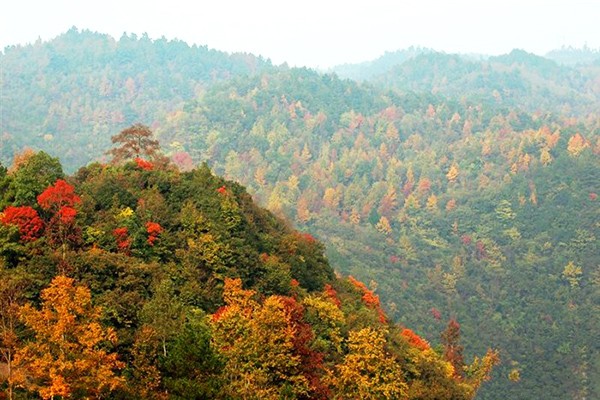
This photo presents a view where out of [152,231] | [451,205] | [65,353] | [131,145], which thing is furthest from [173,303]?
[451,205]

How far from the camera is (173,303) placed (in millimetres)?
31297

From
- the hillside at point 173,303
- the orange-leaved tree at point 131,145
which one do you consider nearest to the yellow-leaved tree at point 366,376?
the hillside at point 173,303

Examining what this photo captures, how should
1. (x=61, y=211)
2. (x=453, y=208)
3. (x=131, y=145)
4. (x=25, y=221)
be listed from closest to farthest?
1. (x=25, y=221)
2. (x=61, y=211)
3. (x=131, y=145)
4. (x=453, y=208)

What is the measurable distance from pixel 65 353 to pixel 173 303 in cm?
836

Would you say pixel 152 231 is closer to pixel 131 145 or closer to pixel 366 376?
pixel 366 376

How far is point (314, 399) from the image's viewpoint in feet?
91.8

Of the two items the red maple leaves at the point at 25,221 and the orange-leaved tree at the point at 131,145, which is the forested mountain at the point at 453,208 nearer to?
the orange-leaved tree at the point at 131,145

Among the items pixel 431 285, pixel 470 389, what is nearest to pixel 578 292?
pixel 431 285

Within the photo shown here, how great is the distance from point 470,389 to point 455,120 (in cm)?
15925

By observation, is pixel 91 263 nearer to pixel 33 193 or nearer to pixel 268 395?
pixel 33 193

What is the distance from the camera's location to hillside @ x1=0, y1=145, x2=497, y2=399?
2369 cm

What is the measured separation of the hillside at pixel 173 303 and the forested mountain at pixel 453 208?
47112 millimetres

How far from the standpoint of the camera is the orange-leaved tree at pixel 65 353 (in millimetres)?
22469

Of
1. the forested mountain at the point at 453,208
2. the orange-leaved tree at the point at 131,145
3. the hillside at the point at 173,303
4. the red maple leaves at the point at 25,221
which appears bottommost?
the forested mountain at the point at 453,208
